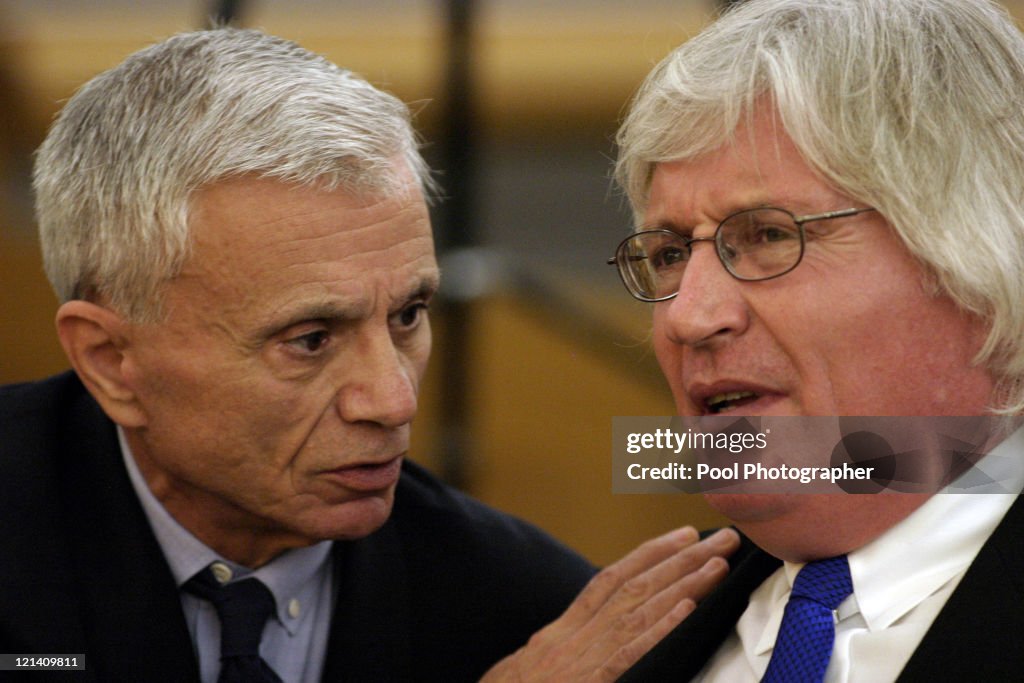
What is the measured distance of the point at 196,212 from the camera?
89.5 inches

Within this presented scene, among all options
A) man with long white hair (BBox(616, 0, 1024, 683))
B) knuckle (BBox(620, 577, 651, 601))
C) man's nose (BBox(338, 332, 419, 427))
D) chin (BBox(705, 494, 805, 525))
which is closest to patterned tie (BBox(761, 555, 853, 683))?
man with long white hair (BBox(616, 0, 1024, 683))

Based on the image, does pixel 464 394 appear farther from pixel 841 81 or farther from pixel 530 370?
pixel 841 81

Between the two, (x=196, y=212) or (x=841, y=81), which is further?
(x=196, y=212)

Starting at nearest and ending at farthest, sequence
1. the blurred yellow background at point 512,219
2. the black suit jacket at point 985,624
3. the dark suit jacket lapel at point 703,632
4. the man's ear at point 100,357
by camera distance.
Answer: the black suit jacket at point 985,624, the dark suit jacket lapel at point 703,632, the man's ear at point 100,357, the blurred yellow background at point 512,219

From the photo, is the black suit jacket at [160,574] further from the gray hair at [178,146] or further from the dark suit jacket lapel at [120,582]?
the gray hair at [178,146]

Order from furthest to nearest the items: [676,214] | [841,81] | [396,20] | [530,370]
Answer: [396,20] < [530,370] < [676,214] < [841,81]

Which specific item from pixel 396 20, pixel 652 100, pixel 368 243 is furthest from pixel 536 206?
pixel 652 100

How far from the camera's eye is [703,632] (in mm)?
2078

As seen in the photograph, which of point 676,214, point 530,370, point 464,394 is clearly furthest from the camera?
point 530,370

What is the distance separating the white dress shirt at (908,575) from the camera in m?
1.75

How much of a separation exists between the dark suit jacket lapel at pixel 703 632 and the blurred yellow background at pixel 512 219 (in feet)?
3.61

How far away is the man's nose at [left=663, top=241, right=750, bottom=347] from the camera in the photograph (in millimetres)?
1791

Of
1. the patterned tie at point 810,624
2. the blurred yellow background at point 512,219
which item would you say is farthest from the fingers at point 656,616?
the blurred yellow background at point 512,219

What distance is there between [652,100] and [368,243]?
63 cm
